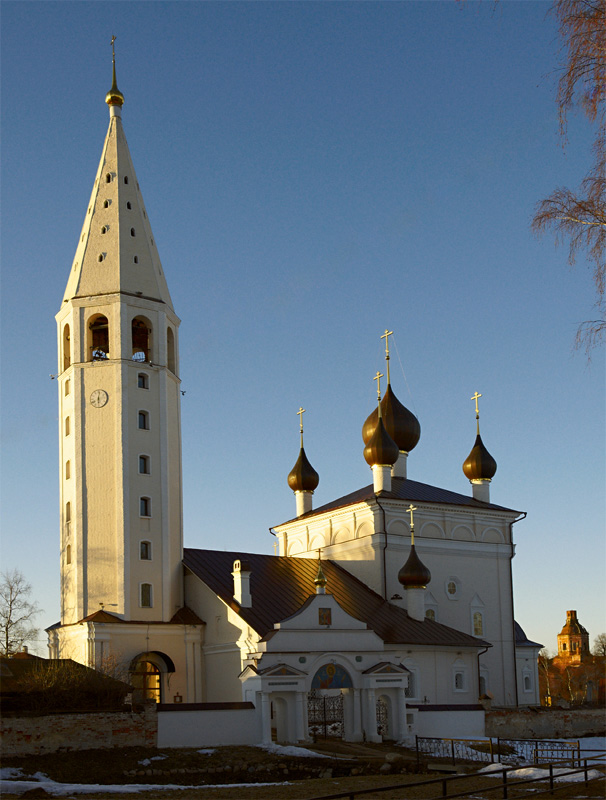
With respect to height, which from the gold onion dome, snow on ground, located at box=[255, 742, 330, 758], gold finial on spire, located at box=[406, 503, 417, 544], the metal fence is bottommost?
the metal fence

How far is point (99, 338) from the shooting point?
102 feet

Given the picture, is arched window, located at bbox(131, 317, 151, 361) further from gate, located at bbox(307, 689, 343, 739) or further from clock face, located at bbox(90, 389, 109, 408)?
gate, located at bbox(307, 689, 343, 739)

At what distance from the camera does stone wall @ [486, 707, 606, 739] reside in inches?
A: 1143

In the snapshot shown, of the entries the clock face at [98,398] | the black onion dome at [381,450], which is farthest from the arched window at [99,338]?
the black onion dome at [381,450]

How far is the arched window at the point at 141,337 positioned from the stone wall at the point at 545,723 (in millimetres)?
14967

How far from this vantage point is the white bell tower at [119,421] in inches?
1140

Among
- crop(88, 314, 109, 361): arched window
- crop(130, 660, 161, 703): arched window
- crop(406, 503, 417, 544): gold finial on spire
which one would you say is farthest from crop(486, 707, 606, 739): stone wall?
crop(88, 314, 109, 361): arched window

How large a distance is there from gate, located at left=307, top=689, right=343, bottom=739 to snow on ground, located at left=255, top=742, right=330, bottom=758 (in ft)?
11.5

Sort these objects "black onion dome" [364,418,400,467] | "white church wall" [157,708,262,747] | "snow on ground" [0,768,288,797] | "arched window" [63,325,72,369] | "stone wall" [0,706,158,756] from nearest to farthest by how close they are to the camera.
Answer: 1. "snow on ground" [0,768,288,797]
2. "stone wall" [0,706,158,756]
3. "white church wall" [157,708,262,747]
4. "arched window" [63,325,72,369]
5. "black onion dome" [364,418,400,467]

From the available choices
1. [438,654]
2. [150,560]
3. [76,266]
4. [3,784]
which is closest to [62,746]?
[3,784]

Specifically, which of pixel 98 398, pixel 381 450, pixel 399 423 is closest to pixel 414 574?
pixel 381 450

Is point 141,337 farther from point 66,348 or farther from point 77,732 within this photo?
point 77,732

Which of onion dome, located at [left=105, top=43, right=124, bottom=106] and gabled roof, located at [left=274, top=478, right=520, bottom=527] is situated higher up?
onion dome, located at [left=105, top=43, right=124, bottom=106]

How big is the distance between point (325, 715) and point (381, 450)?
32.6 feet
